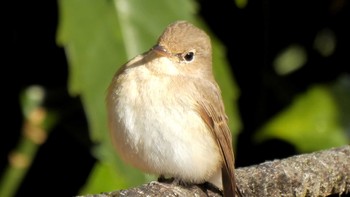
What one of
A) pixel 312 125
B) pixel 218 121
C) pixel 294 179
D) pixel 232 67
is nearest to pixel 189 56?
pixel 218 121

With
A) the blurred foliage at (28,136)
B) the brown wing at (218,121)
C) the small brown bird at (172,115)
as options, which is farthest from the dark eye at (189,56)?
the blurred foliage at (28,136)

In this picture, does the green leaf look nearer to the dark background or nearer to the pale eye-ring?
the dark background

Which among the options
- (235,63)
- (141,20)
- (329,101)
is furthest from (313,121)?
(141,20)

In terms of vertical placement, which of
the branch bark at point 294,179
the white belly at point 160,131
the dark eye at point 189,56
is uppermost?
the dark eye at point 189,56

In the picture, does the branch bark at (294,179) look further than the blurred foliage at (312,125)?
No

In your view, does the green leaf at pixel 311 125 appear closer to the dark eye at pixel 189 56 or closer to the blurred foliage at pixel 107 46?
the blurred foliage at pixel 107 46

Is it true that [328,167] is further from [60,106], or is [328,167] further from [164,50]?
[60,106]
